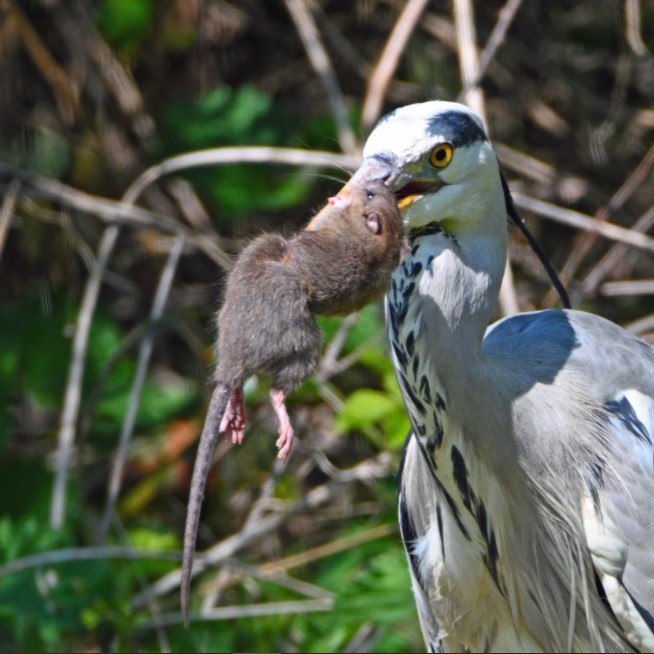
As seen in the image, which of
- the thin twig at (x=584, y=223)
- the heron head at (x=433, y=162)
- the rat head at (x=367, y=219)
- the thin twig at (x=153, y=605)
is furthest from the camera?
the thin twig at (x=584, y=223)

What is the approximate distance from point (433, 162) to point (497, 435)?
50cm

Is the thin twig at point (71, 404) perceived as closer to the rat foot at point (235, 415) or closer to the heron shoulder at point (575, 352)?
the heron shoulder at point (575, 352)

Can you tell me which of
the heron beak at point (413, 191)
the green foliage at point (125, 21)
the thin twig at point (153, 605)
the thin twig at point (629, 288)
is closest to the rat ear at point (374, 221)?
the heron beak at point (413, 191)

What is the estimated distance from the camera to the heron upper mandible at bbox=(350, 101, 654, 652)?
1.88 metres

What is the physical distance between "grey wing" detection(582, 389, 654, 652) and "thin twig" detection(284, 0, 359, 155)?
144 cm

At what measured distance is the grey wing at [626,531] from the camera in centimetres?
210

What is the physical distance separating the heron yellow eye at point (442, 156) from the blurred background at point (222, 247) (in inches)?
45.3

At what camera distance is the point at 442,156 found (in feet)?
6.11

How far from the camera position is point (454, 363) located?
190 centimetres

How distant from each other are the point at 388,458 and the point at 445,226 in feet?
4.82

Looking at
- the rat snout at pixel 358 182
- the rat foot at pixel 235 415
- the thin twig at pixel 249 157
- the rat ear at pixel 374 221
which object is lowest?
the rat foot at pixel 235 415

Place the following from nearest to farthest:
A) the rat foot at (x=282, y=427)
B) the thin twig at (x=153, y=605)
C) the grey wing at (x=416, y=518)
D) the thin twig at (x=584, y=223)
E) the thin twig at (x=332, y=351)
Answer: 1. the rat foot at (x=282, y=427)
2. the grey wing at (x=416, y=518)
3. the thin twig at (x=153, y=605)
4. the thin twig at (x=584, y=223)
5. the thin twig at (x=332, y=351)

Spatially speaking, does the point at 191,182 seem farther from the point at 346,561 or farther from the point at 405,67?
the point at 346,561

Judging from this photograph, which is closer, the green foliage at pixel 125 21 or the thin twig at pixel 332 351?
the thin twig at pixel 332 351
